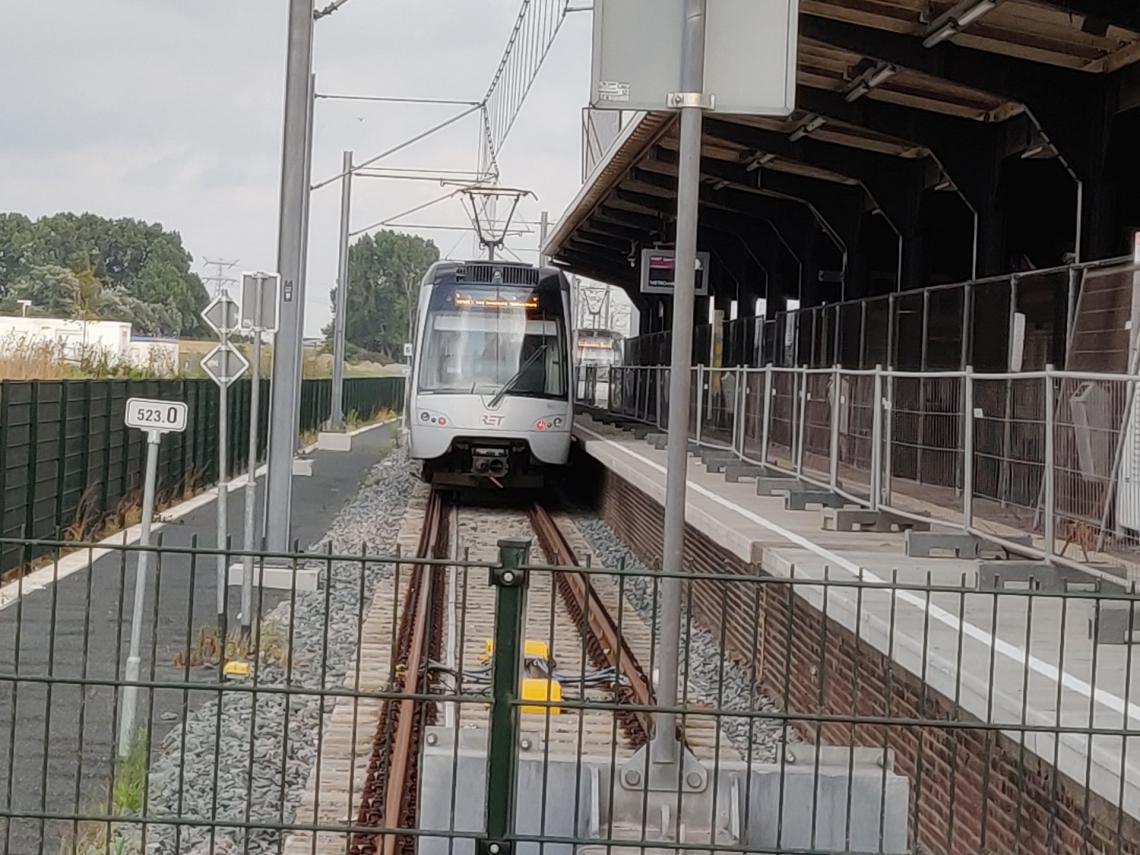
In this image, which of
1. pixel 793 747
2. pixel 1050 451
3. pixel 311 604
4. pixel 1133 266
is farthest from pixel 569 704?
pixel 311 604

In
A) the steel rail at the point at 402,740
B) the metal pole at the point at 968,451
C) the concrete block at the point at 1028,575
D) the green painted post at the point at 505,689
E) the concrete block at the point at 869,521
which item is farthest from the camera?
the concrete block at the point at 869,521

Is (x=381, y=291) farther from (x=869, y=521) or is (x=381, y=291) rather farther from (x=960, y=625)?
(x=960, y=625)

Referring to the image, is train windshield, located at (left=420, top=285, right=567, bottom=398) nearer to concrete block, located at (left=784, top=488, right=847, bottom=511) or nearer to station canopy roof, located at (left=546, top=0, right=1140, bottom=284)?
station canopy roof, located at (left=546, top=0, right=1140, bottom=284)

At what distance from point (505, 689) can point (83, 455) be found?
1593cm

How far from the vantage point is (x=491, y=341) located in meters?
23.0

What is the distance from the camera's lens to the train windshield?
22859 millimetres

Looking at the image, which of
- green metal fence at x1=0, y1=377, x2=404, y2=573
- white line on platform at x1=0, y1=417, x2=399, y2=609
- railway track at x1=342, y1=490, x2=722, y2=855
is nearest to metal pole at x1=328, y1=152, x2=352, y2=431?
white line on platform at x1=0, y1=417, x2=399, y2=609

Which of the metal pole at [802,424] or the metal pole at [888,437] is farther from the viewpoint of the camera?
the metal pole at [802,424]

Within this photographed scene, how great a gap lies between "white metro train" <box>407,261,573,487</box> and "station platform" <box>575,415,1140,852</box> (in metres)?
9.03

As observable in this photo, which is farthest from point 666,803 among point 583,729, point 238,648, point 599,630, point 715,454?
point 715,454

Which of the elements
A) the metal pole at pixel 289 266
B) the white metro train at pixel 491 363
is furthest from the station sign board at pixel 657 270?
the metal pole at pixel 289 266

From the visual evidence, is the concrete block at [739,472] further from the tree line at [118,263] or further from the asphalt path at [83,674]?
the tree line at [118,263]

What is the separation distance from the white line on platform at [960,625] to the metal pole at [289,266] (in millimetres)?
3764

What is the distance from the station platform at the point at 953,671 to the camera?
4.71 metres
